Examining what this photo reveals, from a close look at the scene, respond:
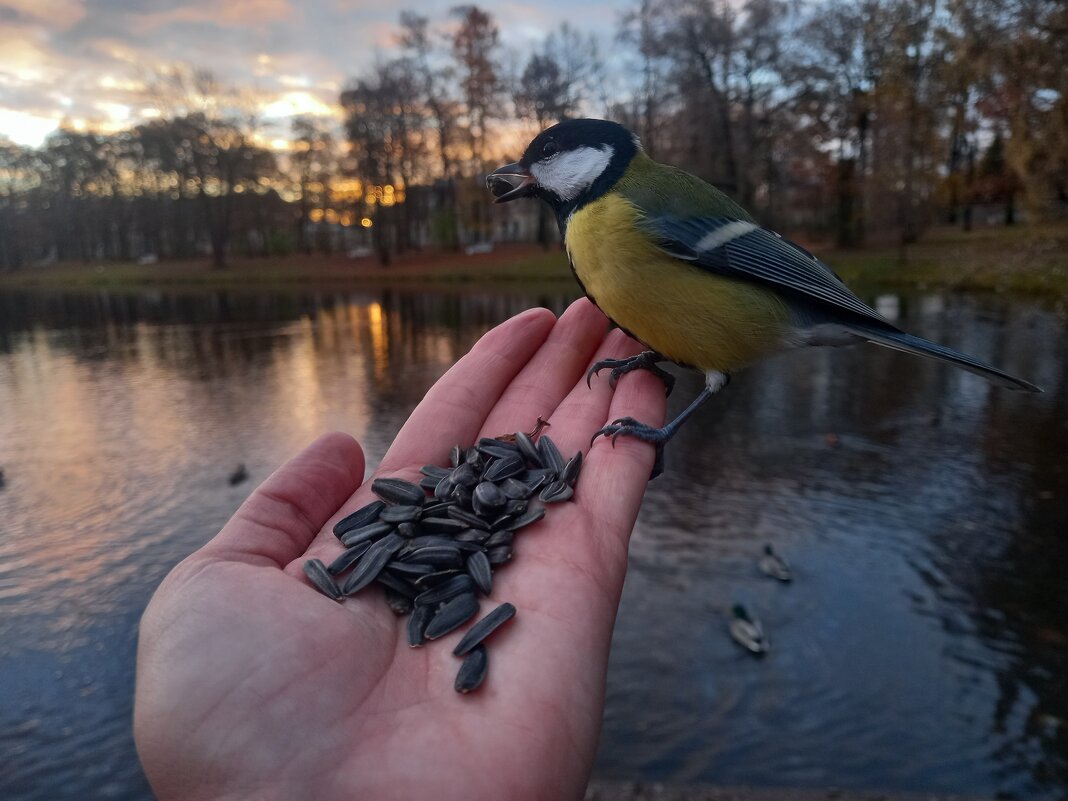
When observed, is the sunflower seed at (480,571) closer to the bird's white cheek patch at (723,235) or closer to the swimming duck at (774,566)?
the bird's white cheek patch at (723,235)

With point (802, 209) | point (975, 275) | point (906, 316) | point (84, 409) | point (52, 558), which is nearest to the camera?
point (52, 558)

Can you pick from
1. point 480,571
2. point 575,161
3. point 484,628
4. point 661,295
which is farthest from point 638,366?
point 484,628

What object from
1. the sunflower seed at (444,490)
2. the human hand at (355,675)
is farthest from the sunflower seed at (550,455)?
the sunflower seed at (444,490)

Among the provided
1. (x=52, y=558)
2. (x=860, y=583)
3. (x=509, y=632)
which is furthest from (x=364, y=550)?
(x=52, y=558)

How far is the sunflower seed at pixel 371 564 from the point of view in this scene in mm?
2180

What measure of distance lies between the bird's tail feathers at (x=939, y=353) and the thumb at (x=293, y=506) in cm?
203

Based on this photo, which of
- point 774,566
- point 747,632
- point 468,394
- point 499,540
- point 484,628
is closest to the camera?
point 484,628

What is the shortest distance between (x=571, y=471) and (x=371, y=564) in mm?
787

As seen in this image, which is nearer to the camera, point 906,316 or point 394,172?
point 906,316

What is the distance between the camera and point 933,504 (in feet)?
24.9

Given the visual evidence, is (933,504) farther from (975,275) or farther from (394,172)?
(394,172)

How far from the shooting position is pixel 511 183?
296cm

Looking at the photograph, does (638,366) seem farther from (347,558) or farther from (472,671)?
(472,671)

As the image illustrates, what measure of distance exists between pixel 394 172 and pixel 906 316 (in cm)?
2905
